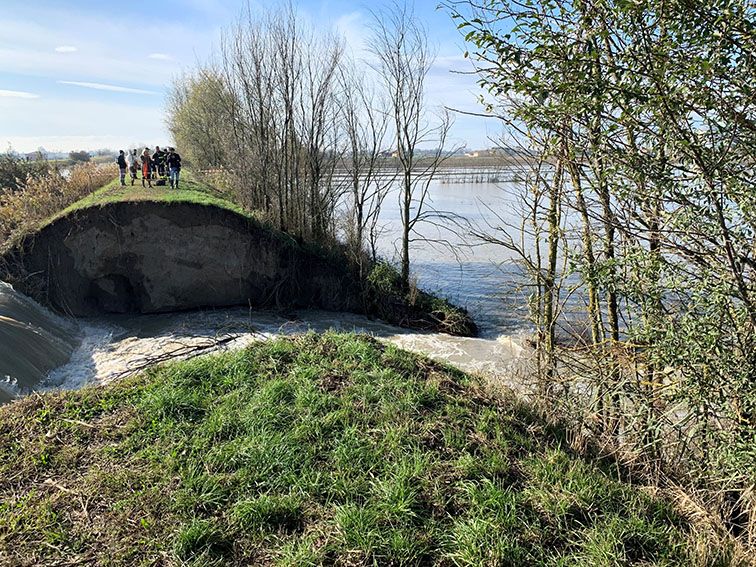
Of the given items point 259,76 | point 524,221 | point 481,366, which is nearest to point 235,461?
point 524,221

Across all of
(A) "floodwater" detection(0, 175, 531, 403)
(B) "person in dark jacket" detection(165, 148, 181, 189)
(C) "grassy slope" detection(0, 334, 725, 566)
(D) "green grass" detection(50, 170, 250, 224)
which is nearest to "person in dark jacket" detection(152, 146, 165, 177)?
(B) "person in dark jacket" detection(165, 148, 181, 189)

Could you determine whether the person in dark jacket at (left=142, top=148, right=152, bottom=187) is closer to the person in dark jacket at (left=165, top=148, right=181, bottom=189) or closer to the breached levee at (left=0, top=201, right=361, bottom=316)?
the person in dark jacket at (left=165, top=148, right=181, bottom=189)

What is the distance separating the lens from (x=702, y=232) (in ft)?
10.2

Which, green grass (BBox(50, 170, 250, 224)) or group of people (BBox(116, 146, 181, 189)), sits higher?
group of people (BBox(116, 146, 181, 189))

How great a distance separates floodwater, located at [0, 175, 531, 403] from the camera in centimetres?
930

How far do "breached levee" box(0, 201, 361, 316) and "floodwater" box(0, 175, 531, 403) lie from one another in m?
0.58

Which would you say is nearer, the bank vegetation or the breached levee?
the bank vegetation

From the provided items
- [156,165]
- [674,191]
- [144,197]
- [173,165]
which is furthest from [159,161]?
[674,191]

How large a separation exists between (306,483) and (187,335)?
9687mm

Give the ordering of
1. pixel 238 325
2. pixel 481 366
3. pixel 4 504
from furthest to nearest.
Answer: pixel 238 325 < pixel 481 366 < pixel 4 504

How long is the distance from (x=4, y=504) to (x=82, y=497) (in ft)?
1.79

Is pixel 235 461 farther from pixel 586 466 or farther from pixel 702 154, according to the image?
pixel 702 154

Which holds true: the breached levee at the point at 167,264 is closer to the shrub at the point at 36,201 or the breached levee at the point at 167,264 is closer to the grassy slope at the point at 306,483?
the shrub at the point at 36,201

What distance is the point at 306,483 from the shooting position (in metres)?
3.83
